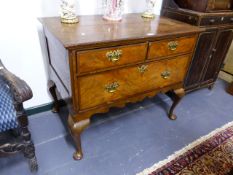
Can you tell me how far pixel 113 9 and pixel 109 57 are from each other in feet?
1.52

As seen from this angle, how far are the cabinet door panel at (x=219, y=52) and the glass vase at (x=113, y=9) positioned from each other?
1.02m

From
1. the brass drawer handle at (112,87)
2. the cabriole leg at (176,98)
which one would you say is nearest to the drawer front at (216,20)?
the cabriole leg at (176,98)

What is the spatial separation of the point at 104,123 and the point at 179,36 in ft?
3.02

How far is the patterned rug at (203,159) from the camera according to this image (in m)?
1.30

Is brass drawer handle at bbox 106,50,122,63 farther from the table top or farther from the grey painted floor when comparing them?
the grey painted floor

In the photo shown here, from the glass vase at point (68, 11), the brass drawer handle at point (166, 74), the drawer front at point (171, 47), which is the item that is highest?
the glass vase at point (68, 11)

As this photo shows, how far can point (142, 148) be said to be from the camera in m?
1.45

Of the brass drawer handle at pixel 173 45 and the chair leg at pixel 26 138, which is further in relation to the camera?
the brass drawer handle at pixel 173 45

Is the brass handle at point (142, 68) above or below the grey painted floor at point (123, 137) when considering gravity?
above

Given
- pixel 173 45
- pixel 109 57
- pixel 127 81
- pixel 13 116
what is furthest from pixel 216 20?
pixel 13 116

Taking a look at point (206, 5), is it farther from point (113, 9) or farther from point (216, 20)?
point (113, 9)

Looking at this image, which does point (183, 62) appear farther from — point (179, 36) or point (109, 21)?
point (109, 21)

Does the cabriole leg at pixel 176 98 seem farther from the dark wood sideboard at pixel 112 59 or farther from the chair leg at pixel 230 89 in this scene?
the chair leg at pixel 230 89

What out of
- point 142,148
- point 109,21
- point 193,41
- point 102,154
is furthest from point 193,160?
point 109,21
